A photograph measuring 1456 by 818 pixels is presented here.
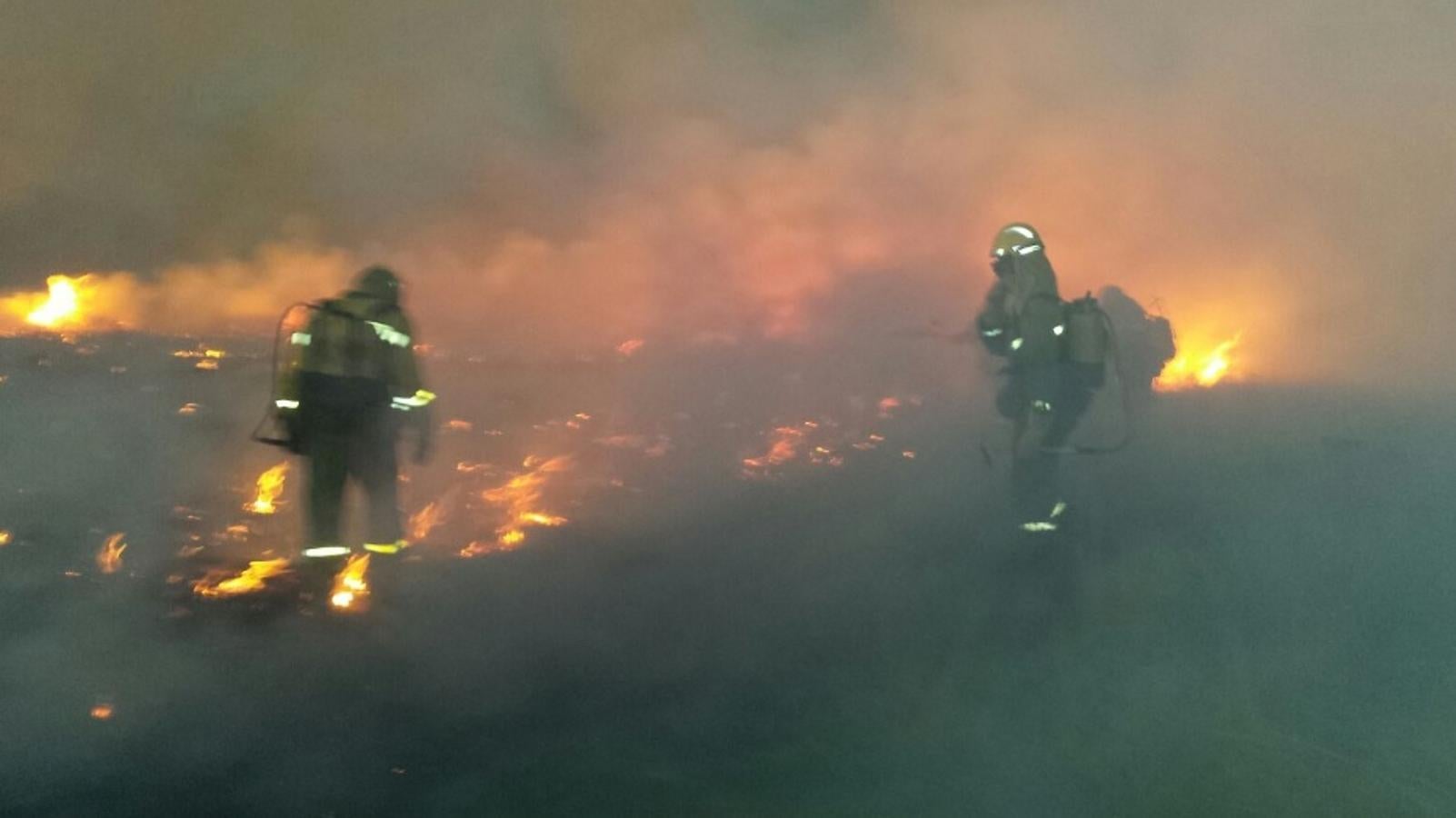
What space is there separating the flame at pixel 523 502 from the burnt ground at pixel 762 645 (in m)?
0.19

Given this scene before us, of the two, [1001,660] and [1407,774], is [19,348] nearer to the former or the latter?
[1001,660]

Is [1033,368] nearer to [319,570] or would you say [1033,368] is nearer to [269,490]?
[319,570]

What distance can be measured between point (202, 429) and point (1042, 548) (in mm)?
7429

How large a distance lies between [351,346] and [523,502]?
6.96 ft

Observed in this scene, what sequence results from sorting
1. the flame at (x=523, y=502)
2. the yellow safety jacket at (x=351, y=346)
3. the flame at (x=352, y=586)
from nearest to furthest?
the flame at (x=352, y=586)
the yellow safety jacket at (x=351, y=346)
the flame at (x=523, y=502)

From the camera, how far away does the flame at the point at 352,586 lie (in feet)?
17.0

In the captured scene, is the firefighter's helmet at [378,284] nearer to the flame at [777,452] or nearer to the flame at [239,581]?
the flame at [239,581]

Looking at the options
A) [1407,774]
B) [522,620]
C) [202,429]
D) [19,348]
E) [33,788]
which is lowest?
[1407,774]

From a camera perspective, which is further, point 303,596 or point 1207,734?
point 303,596

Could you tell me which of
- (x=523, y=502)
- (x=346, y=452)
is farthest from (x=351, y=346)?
(x=523, y=502)

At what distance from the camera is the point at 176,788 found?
362 cm

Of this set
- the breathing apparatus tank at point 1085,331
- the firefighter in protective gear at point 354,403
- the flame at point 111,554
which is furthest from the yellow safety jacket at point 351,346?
the breathing apparatus tank at point 1085,331

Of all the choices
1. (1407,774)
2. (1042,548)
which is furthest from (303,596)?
(1407,774)

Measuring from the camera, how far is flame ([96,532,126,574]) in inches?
224
